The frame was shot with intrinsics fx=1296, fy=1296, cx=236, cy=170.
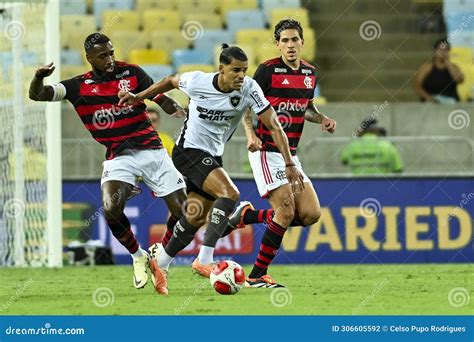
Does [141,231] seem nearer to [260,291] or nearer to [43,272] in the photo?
[43,272]

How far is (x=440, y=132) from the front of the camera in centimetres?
1552

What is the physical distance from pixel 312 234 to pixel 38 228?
2.92 m

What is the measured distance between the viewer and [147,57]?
17031 mm

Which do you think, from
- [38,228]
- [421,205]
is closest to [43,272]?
[38,228]

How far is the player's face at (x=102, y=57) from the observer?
9891 millimetres

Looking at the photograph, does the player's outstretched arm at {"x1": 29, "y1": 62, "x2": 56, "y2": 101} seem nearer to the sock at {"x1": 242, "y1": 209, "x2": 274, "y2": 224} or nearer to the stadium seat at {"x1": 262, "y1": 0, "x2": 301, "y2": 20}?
the sock at {"x1": 242, "y1": 209, "x2": 274, "y2": 224}

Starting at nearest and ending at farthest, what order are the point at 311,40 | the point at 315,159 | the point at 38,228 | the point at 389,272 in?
the point at 389,272 → the point at 38,228 → the point at 315,159 → the point at 311,40

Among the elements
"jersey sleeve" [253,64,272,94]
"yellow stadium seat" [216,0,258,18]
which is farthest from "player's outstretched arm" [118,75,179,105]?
"yellow stadium seat" [216,0,258,18]

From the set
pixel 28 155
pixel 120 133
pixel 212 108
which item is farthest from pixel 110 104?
pixel 28 155

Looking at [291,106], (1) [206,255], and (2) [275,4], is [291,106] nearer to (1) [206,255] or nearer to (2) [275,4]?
(1) [206,255]

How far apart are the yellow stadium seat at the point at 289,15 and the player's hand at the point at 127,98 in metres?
8.04

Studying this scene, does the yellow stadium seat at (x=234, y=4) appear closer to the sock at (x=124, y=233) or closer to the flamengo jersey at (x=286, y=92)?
the flamengo jersey at (x=286, y=92)

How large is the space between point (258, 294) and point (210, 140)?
1.22 m

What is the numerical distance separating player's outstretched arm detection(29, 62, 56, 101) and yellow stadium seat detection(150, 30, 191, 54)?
7.48 meters
